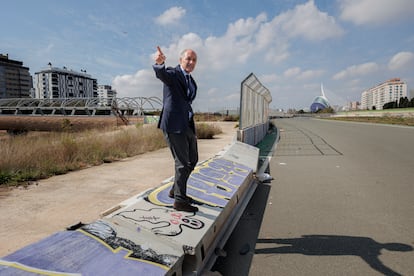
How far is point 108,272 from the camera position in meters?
1.75

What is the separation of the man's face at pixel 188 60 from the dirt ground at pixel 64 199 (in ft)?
8.12

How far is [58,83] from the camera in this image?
121188 mm

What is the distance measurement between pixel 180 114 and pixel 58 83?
465 feet

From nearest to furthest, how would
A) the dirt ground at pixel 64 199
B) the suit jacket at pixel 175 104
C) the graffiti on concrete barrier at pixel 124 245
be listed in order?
the graffiti on concrete barrier at pixel 124 245 < the suit jacket at pixel 175 104 < the dirt ground at pixel 64 199

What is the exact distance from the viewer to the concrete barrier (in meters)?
1.79

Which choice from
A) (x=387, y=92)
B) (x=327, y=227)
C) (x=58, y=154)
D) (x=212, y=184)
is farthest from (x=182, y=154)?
(x=387, y=92)

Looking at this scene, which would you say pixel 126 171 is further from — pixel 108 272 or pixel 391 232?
pixel 391 232

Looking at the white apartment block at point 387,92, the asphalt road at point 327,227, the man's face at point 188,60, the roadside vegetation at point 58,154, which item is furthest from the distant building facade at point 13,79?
the white apartment block at point 387,92

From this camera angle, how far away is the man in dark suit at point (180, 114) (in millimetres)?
2645

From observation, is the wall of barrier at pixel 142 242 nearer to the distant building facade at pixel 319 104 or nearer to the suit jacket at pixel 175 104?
the suit jacket at pixel 175 104

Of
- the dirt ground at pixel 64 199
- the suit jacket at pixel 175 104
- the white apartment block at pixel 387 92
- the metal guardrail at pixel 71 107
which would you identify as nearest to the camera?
the suit jacket at pixel 175 104

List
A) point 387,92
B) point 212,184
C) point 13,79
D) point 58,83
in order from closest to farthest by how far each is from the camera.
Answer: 1. point 212,184
2. point 13,79
3. point 58,83
4. point 387,92

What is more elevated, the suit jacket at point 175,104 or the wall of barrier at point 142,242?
the suit jacket at point 175,104

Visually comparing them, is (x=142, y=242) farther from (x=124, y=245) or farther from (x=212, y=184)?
(x=212, y=184)
